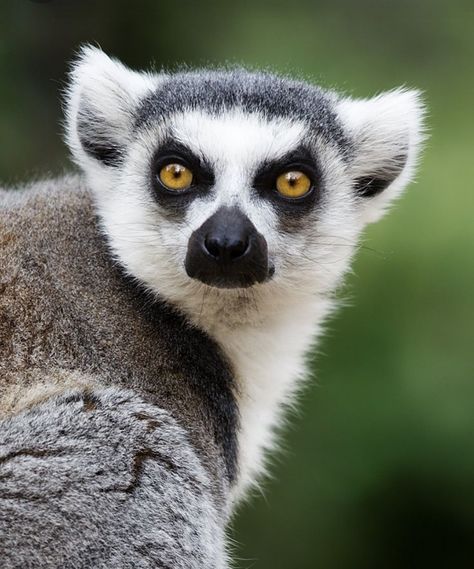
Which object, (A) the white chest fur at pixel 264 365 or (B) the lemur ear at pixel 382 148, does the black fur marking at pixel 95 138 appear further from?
(B) the lemur ear at pixel 382 148

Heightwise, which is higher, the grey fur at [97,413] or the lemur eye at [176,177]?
the lemur eye at [176,177]

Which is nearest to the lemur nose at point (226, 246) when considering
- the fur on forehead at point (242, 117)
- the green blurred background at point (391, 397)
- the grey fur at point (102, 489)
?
the fur on forehead at point (242, 117)

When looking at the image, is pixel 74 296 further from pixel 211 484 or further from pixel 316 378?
pixel 316 378

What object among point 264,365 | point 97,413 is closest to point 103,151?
point 264,365

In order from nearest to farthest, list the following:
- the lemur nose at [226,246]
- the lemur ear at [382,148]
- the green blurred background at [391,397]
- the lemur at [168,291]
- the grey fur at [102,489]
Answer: the grey fur at [102,489]
the lemur at [168,291]
the lemur nose at [226,246]
the lemur ear at [382,148]
the green blurred background at [391,397]

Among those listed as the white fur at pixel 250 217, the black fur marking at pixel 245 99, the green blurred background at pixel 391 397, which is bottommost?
the green blurred background at pixel 391 397

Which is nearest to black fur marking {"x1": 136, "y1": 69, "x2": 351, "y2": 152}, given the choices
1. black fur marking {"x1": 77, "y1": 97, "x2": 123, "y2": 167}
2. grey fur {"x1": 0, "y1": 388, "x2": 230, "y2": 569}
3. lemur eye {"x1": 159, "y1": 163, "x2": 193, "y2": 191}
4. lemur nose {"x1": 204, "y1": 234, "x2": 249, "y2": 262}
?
black fur marking {"x1": 77, "y1": 97, "x2": 123, "y2": 167}

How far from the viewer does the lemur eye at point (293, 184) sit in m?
3.89

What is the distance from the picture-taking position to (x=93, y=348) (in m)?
3.56

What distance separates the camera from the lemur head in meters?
3.77

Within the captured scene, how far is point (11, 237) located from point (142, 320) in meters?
0.63

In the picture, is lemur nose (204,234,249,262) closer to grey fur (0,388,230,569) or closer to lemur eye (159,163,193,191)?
lemur eye (159,163,193,191)

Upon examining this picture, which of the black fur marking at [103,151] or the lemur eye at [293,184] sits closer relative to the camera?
the lemur eye at [293,184]

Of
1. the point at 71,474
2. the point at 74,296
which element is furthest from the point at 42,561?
the point at 74,296
